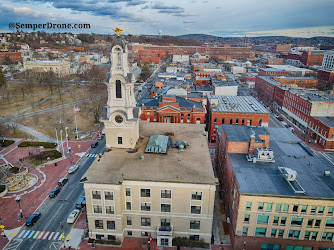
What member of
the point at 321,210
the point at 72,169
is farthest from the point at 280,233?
the point at 72,169

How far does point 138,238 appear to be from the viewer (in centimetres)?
4284

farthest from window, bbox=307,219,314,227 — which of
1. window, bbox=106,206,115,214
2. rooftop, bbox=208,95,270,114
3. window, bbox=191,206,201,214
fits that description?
rooftop, bbox=208,95,270,114

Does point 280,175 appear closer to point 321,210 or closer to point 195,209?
point 321,210

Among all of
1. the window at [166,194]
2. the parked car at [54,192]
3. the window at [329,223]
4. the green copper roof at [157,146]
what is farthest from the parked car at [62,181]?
the window at [329,223]

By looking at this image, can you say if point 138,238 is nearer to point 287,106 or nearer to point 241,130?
point 241,130

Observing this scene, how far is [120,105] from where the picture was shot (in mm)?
47812

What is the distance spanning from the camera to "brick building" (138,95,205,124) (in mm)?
→ 82562

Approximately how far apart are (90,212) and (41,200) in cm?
1765

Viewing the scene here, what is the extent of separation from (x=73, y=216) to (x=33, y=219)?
→ 7100 millimetres

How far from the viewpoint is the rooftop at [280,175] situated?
3775 cm

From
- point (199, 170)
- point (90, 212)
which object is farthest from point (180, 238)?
point (90, 212)

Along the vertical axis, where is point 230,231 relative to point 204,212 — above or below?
below

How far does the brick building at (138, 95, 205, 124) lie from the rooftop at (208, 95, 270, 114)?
5628 millimetres

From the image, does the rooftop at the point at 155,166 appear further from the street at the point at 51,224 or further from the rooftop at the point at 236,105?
the rooftop at the point at 236,105
